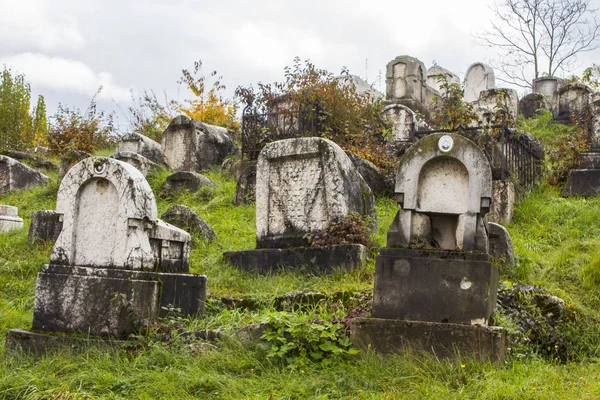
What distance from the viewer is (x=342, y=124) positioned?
1261 cm

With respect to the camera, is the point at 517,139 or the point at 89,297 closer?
the point at 89,297

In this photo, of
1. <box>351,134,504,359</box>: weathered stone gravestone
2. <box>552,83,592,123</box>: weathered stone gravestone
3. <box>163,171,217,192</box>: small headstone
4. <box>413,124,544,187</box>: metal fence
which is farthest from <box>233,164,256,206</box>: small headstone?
<box>552,83,592,123</box>: weathered stone gravestone

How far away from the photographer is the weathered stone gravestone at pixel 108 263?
18.3 ft

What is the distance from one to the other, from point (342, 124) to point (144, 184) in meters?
7.19

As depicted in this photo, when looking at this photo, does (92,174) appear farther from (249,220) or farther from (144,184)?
(249,220)

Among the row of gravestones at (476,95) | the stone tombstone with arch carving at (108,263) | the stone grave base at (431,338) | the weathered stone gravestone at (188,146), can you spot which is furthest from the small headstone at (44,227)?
the row of gravestones at (476,95)

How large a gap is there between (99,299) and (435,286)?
2.82 meters

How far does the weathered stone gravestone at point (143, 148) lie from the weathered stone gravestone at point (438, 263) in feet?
32.7

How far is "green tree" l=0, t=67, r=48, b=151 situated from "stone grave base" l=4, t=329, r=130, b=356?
48.7ft

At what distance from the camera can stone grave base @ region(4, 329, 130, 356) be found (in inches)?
211

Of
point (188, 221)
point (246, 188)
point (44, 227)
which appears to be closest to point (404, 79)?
point (246, 188)

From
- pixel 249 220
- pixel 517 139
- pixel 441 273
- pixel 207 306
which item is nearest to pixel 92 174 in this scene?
pixel 207 306

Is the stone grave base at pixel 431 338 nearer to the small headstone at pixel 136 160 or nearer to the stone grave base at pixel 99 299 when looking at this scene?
the stone grave base at pixel 99 299

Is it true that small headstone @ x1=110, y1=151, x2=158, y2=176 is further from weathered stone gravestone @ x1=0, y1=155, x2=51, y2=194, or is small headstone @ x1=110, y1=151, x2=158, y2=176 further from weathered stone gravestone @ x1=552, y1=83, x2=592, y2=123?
weathered stone gravestone @ x1=552, y1=83, x2=592, y2=123
